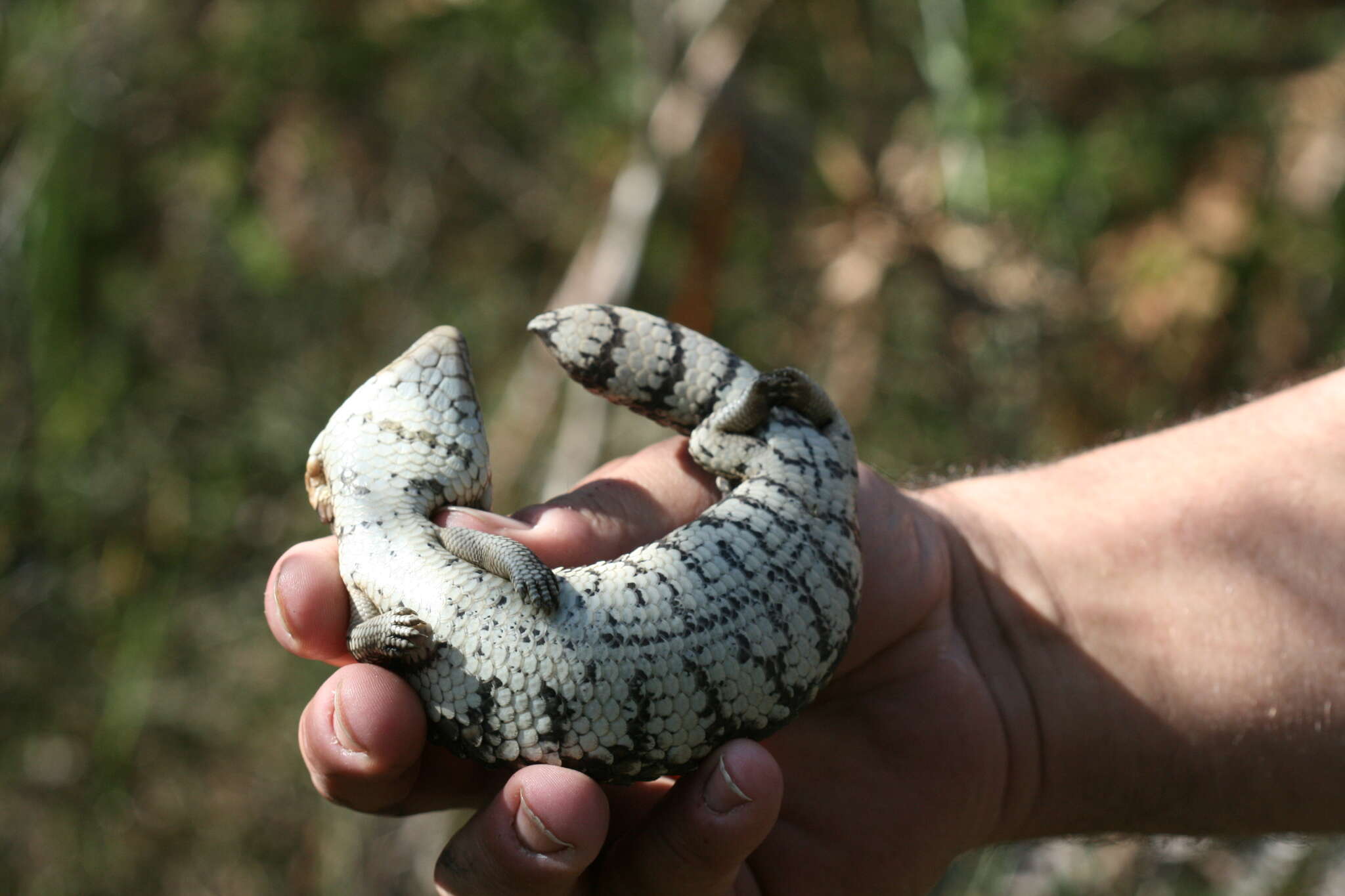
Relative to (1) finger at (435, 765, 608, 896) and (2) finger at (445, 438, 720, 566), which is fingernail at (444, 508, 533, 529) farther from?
(1) finger at (435, 765, 608, 896)

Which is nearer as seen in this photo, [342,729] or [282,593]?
[342,729]

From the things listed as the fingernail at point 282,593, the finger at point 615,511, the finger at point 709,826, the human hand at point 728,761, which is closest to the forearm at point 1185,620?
the human hand at point 728,761

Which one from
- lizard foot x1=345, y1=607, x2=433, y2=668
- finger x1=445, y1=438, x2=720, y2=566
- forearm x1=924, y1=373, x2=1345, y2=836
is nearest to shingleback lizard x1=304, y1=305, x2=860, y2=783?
lizard foot x1=345, y1=607, x2=433, y2=668

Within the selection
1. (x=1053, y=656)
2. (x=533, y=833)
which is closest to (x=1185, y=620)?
(x=1053, y=656)

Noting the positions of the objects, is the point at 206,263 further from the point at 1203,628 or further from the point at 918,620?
the point at 1203,628

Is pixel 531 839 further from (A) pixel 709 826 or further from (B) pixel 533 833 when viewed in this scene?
(A) pixel 709 826

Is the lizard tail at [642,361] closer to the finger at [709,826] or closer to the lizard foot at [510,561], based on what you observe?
the lizard foot at [510,561]
